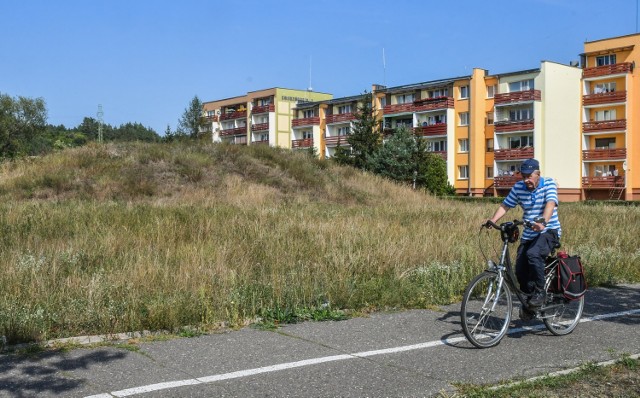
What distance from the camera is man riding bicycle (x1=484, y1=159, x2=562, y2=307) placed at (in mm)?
7254

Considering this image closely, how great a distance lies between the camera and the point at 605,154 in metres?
63.1

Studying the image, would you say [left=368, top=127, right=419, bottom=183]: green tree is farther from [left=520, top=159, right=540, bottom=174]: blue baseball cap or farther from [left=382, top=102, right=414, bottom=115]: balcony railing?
[left=520, top=159, right=540, bottom=174]: blue baseball cap

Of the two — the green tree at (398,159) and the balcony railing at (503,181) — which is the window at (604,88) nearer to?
the balcony railing at (503,181)

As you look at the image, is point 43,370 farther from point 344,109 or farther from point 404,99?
point 344,109

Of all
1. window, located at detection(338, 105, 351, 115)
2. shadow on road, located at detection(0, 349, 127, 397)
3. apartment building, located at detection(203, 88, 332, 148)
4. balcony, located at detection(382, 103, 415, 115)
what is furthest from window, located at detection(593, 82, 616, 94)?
shadow on road, located at detection(0, 349, 127, 397)

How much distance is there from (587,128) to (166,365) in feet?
214

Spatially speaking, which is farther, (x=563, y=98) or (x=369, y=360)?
(x=563, y=98)

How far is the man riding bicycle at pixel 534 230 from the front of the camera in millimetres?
7254

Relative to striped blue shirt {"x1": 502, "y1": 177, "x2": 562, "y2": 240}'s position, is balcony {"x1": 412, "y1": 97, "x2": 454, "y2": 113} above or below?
above

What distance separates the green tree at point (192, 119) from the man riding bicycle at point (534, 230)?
3333 inches

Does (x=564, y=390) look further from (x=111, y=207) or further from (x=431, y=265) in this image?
(x=111, y=207)

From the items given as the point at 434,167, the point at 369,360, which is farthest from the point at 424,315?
the point at 434,167

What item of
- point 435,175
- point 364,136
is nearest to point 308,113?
point 364,136

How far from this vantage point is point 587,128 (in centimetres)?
6481
